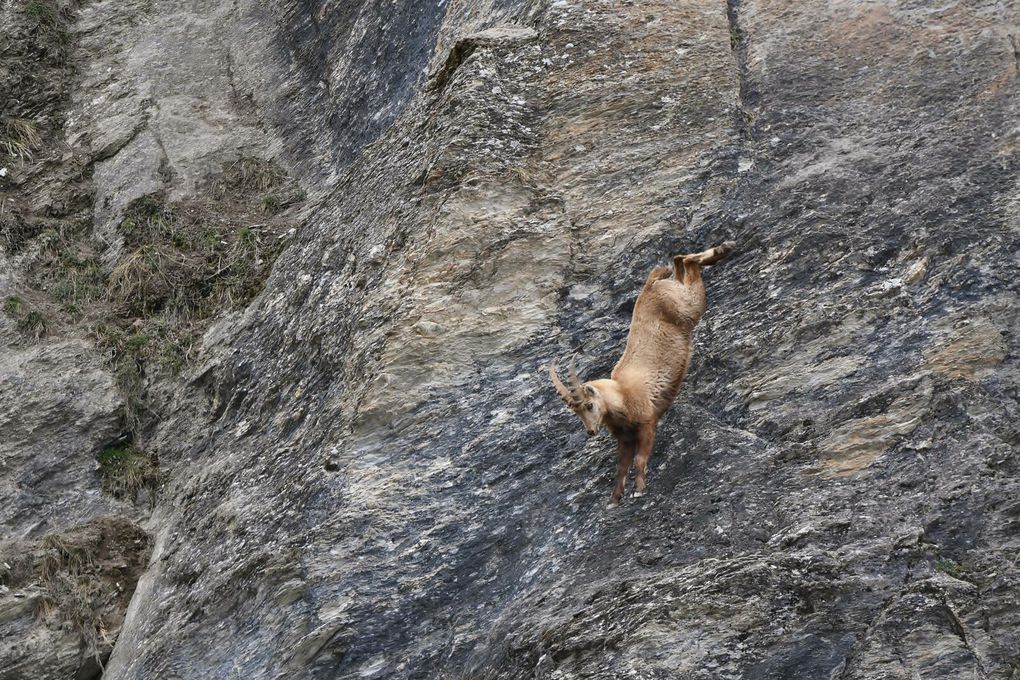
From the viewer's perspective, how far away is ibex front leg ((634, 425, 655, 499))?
8.53 metres

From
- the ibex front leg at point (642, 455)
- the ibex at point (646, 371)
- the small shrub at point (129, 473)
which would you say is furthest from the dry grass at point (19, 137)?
the ibex front leg at point (642, 455)

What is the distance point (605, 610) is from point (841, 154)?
3.98m

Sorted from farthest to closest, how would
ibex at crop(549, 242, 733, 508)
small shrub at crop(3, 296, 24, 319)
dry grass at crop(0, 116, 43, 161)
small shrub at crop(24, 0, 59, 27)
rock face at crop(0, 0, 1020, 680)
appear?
small shrub at crop(24, 0, 59, 27) → dry grass at crop(0, 116, 43, 161) → small shrub at crop(3, 296, 24, 319) → ibex at crop(549, 242, 733, 508) → rock face at crop(0, 0, 1020, 680)

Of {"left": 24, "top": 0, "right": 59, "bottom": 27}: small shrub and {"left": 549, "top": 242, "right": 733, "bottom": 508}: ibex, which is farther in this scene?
{"left": 24, "top": 0, "right": 59, "bottom": 27}: small shrub

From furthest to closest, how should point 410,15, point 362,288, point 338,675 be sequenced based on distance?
point 410,15 < point 362,288 < point 338,675

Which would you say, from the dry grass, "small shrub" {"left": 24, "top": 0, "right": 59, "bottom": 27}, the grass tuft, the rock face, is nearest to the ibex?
the rock face

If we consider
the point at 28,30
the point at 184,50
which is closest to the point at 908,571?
the point at 184,50

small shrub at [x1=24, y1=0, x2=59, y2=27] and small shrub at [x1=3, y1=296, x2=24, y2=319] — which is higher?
small shrub at [x1=24, y1=0, x2=59, y2=27]

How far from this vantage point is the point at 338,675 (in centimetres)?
906

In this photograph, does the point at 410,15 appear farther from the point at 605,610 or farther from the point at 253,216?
the point at 605,610

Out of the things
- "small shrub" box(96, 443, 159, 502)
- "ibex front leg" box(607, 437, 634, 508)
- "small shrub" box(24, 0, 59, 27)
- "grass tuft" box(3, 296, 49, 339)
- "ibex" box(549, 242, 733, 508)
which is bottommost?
"small shrub" box(96, 443, 159, 502)

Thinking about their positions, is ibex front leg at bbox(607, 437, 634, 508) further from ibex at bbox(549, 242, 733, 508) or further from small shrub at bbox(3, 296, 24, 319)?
small shrub at bbox(3, 296, 24, 319)

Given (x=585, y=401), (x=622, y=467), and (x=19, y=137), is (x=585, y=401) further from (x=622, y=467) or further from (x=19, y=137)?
(x=19, y=137)

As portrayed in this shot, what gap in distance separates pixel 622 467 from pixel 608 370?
97cm
